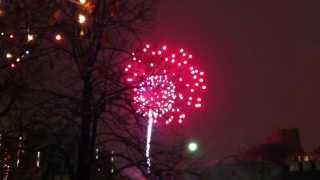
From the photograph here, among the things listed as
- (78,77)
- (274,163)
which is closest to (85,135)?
(78,77)

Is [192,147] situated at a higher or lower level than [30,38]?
lower

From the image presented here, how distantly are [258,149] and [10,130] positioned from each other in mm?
48463

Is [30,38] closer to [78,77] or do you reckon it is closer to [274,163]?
[78,77]

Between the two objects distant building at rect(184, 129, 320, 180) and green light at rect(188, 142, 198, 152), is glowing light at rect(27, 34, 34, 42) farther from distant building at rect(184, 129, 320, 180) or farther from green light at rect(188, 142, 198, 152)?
distant building at rect(184, 129, 320, 180)

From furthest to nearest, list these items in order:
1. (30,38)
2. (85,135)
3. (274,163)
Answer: (274,163) → (85,135) → (30,38)

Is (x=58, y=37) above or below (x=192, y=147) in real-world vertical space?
above

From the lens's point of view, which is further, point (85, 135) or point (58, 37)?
point (85, 135)

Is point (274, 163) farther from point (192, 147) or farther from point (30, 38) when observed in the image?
point (30, 38)

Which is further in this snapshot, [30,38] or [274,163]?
[274,163]

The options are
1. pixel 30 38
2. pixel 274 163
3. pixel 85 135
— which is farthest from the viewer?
pixel 274 163

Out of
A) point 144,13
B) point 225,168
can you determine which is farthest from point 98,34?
point 225,168

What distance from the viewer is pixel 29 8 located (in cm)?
1662

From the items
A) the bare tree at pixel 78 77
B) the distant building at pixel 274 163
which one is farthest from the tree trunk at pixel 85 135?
the distant building at pixel 274 163

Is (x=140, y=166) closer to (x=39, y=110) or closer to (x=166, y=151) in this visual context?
(x=166, y=151)
